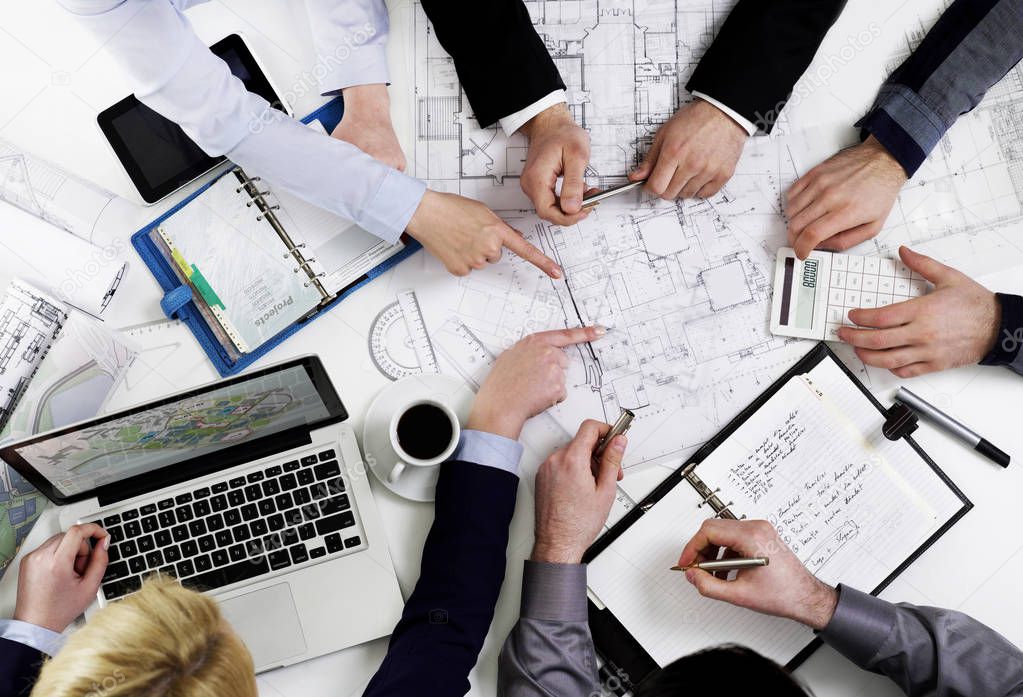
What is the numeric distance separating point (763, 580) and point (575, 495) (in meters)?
0.27

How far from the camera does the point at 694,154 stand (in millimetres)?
1121

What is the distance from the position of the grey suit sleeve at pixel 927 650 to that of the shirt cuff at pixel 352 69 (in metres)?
0.99

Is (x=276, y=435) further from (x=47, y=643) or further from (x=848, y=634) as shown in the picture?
(x=848, y=634)

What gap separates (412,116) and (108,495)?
2.32 ft

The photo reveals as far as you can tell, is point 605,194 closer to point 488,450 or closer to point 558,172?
point 558,172

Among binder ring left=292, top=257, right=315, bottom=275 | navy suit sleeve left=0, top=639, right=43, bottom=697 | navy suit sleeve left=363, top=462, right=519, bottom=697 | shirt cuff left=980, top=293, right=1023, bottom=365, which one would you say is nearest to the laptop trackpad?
navy suit sleeve left=363, top=462, right=519, bottom=697

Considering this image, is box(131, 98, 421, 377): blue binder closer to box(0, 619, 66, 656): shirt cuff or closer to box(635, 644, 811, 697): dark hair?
box(0, 619, 66, 656): shirt cuff

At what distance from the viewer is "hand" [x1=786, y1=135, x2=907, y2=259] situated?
112 cm

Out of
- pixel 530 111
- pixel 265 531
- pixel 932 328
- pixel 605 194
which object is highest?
pixel 530 111

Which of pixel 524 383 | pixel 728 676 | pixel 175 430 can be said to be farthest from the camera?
pixel 524 383

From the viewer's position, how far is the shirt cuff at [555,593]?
3.33ft

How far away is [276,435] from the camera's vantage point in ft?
3.49

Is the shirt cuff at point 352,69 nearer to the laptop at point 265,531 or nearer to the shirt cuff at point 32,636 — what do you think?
the laptop at point 265,531

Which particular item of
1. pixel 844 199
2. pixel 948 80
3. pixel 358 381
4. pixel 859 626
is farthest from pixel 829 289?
pixel 358 381
